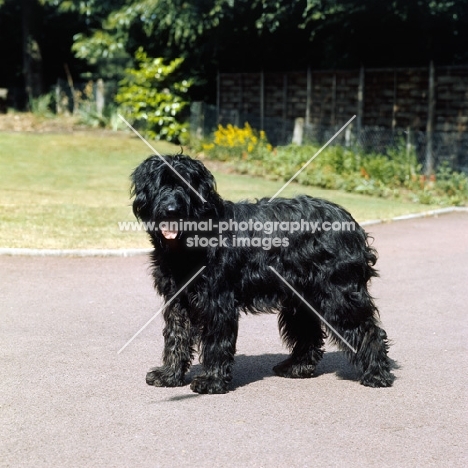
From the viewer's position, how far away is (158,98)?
2417 centimetres

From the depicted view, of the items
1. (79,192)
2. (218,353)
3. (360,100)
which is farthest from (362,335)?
(360,100)

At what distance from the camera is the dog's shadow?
6332 millimetres

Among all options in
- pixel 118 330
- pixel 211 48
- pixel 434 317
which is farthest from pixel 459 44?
pixel 118 330

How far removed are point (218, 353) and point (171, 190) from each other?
1.15 metres

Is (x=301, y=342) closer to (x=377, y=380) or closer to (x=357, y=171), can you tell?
(x=377, y=380)

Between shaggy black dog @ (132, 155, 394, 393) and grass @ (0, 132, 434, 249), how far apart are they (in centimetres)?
362

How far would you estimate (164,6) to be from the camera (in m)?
21.7

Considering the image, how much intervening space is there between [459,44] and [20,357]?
16907 millimetres

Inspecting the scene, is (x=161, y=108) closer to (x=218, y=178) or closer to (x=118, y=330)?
(x=218, y=178)

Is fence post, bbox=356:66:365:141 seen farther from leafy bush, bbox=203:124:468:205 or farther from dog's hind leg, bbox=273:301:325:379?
dog's hind leg, bbox=273:301:325:379

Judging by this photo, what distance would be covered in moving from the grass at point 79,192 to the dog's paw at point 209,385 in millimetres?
4080

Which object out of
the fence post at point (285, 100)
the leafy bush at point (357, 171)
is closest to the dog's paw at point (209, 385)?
the leafy bush at point (357, 171)

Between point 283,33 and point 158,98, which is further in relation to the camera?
point 158,98

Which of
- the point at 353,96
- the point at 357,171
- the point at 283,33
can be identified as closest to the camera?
the point at 357,171
